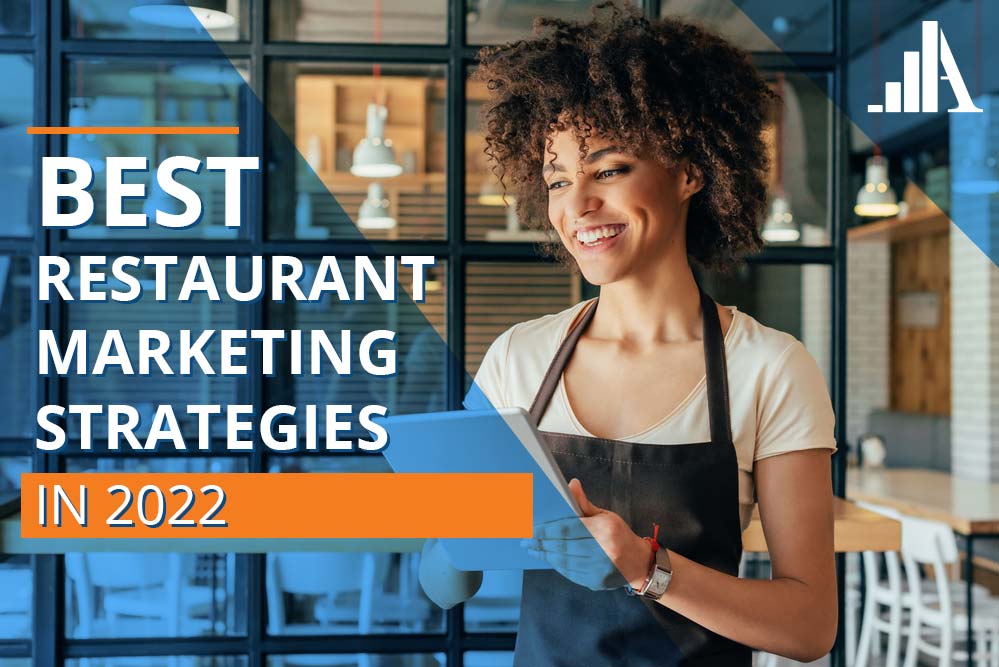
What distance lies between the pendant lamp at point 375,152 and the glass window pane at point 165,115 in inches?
11.7

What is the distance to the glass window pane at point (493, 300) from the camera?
247 centimetres

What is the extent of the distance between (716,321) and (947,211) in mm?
6346

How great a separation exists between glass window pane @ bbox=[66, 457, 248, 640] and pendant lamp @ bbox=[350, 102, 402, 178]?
786mm

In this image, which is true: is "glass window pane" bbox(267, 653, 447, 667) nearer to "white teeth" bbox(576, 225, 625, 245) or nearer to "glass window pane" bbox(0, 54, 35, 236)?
"glass window pane" bbox(0, 54, 35, 236)

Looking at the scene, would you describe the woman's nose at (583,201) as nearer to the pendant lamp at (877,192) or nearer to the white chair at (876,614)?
the white chair at (876,614)

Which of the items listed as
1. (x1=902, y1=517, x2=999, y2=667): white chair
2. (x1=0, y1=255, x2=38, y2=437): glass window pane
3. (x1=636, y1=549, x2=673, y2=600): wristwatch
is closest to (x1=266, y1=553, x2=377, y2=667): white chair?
(x1=0, y1=255, x2=38, y2=437): glass window pane

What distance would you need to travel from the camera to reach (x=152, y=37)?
2.45 m

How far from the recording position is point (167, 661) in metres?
2.45

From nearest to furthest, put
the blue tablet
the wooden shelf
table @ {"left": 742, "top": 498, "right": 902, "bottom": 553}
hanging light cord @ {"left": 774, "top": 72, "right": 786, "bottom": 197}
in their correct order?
the blue tablet, table @ {"left": 742, "top": 498, "right": 902, "bottom": 553}, hanging light cord @ {"left": 774, "top": 72, "right": 786, "bottom": 197}, the wooden shelf

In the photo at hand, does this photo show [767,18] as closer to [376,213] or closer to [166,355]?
[376,213]

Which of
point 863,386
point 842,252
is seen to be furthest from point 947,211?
point 842,252

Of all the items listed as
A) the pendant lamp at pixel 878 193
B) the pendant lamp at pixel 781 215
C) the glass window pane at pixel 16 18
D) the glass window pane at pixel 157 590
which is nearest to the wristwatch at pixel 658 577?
the pendant lamp at pixel 781 215

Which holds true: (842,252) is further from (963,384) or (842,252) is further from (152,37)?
(963,384)

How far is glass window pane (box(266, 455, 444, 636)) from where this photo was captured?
2.45 meters
